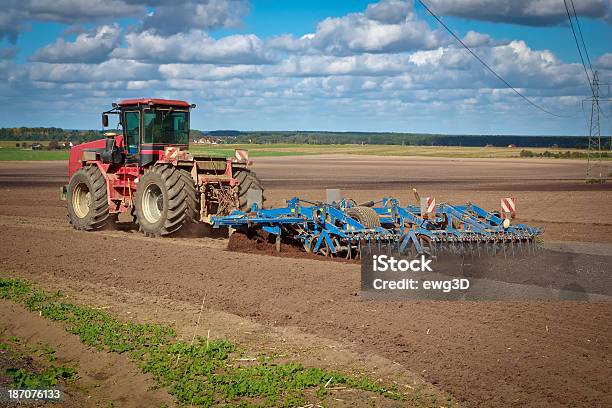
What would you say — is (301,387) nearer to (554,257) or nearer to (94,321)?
(94,321)

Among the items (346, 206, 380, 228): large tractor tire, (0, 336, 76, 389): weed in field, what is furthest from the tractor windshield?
(0, 336, 76, 389): weed in field

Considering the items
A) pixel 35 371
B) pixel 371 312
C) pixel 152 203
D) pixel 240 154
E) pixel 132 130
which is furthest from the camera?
pixel 132 130

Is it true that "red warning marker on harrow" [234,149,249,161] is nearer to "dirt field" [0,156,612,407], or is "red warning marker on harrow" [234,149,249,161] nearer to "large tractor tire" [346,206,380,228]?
"dirt field" [0,156,612,407]

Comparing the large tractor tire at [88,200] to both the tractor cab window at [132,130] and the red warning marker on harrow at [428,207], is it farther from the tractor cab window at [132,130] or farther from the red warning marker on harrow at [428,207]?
the red warning marker on harrow at [428,207]

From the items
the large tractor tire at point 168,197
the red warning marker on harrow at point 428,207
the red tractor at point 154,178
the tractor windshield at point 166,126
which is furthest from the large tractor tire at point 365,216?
the tractor windshield at point 166,126

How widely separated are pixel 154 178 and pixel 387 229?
212 inches

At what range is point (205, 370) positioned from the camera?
7113 mm

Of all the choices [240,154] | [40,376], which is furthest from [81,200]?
[40,376]

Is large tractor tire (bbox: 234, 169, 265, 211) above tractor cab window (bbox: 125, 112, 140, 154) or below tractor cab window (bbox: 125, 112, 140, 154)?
below

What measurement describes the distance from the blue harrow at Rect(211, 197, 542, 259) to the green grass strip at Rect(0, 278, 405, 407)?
4.77 meters

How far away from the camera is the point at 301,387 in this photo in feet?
22.0

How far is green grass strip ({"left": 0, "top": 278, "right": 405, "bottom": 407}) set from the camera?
6566mm

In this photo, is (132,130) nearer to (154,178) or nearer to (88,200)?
(154,178)

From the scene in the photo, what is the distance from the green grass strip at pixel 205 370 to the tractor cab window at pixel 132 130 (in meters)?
8.51
